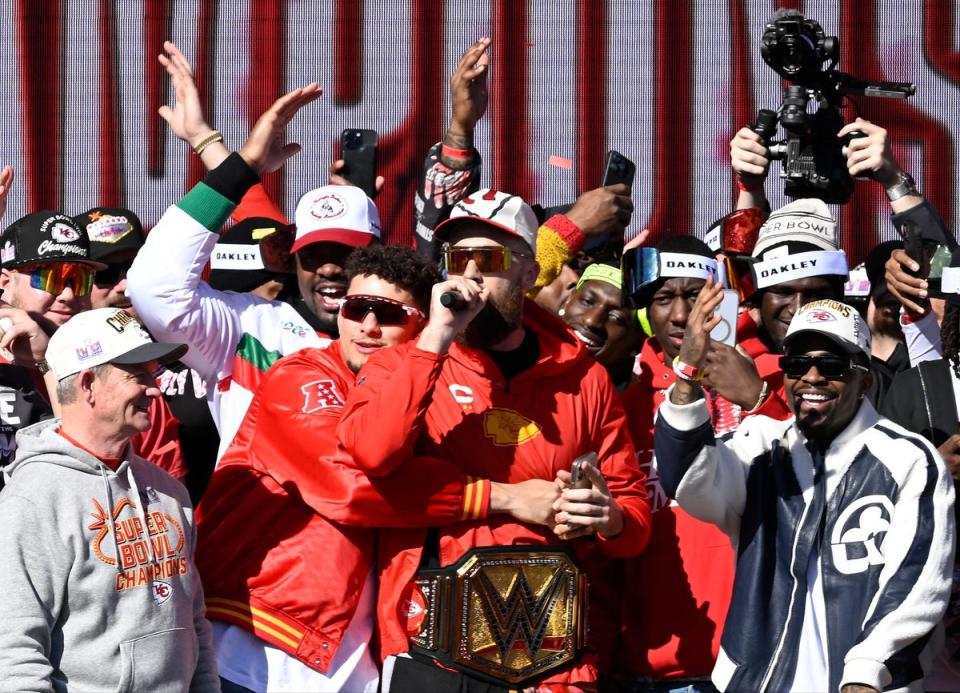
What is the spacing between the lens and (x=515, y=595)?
4281mm

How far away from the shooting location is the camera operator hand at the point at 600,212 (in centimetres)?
603

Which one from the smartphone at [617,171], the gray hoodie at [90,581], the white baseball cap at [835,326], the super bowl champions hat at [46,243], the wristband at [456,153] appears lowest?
the gray hoodie at [90,581]

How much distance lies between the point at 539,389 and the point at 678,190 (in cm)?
338

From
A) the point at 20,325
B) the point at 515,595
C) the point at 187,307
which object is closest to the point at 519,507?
the point at 515,595

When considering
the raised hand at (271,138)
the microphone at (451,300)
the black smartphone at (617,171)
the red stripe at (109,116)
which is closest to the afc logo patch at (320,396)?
the microphone at (451,300)

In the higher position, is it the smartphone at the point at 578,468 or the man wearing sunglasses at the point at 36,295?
the man wearing sunglasses at the point at 36,295

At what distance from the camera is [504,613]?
14.0 feet

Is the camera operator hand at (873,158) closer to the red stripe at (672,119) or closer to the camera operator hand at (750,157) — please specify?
the camera operator hand at (750,157)

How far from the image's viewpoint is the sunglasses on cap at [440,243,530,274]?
451 centimetres

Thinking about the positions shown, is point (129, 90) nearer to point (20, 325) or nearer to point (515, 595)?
point (20, 325)

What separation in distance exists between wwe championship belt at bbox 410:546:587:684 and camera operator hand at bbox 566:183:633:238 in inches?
77.8

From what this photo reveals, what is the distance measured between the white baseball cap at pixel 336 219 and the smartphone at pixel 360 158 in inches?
37.4

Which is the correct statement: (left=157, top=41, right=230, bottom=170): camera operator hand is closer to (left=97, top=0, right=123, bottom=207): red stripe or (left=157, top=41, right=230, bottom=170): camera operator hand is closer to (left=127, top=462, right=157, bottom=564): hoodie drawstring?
(left=127, top=462, right=157, bottom=564): hoodie drawstring

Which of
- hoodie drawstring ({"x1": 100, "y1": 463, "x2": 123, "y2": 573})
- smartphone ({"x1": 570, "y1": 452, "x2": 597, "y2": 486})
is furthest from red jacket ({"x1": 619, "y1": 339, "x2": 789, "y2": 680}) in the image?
hoodie drawstring ({"x1": 100, "y1": 463, "x2": 123, "y2": 573})
